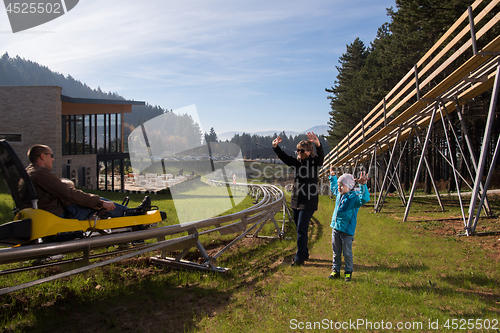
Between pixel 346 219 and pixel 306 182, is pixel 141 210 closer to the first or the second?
pixel 306 182

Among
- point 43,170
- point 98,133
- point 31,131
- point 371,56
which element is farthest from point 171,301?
point 371,56

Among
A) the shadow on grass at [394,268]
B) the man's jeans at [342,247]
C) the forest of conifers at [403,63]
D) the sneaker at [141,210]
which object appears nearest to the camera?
the sneaker at [141,210]

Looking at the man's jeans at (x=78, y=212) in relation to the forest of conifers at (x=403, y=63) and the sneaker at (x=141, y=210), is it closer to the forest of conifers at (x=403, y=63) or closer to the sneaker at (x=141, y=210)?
the sneaker at (x=141, y=210)

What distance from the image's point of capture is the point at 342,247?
202 inches

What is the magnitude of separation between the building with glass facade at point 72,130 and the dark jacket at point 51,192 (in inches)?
850

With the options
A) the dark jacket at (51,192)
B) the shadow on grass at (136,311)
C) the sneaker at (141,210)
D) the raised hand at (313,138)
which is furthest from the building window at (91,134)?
the raised hand at (313,138)

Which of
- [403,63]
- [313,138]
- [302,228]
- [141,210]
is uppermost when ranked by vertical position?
[403,63]

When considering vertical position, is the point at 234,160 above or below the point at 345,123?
below

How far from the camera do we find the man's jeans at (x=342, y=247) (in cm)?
486

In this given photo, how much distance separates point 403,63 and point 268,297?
25997mm

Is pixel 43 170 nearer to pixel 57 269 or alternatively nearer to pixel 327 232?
pixel 57 269

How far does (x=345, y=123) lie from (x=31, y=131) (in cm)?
3316

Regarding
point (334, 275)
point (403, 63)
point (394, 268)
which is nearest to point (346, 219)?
point (334, 275)

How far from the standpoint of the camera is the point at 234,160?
1025 centimetres
